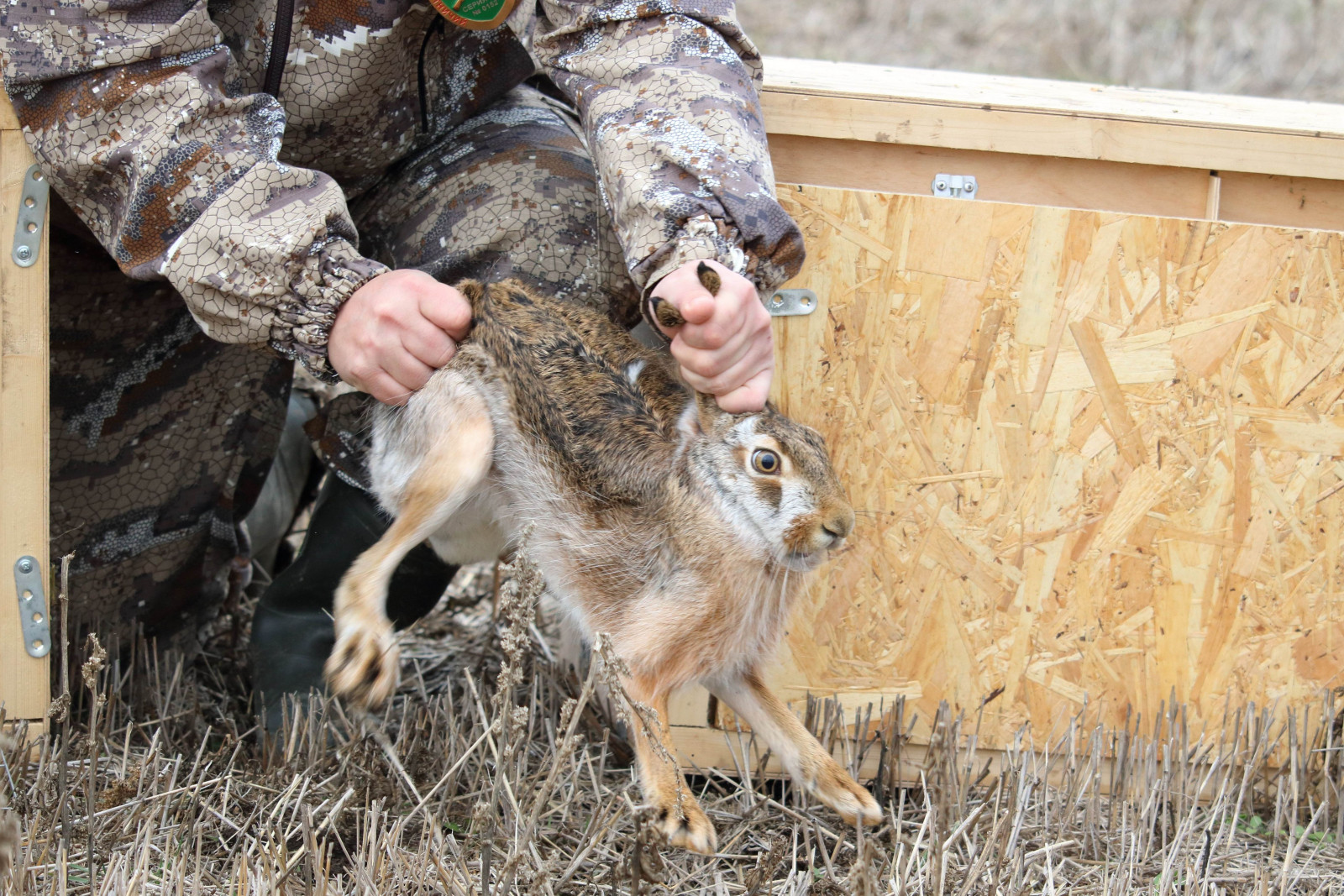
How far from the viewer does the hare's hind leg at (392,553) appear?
5.68ft

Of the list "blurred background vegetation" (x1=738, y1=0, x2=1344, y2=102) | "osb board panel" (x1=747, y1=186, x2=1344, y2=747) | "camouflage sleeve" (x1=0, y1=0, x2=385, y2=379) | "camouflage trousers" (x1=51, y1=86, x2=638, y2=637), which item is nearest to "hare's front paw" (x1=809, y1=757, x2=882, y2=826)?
"osb board panel" (x1=747, y1=186, x2=1344, y2=747)

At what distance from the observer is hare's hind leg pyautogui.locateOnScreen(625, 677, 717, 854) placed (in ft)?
5.65

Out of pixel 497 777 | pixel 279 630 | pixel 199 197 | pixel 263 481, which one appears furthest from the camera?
pixel 263 481

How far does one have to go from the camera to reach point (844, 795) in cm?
188

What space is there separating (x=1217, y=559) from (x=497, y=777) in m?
1.60

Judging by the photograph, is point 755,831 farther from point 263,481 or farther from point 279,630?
point 263,481

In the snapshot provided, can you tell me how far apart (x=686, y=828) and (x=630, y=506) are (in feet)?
1.69

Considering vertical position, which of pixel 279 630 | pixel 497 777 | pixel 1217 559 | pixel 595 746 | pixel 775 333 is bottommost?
pixel 595 746

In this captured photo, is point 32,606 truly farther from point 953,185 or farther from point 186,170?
point 953,185

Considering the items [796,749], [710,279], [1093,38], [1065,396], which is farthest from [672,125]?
[1093,38]

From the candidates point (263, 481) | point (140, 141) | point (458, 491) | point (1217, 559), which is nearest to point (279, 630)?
point (263, 481)

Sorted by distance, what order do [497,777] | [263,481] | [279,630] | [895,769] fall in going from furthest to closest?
[263,481]
[279,630]
[895,769]
[497,777]

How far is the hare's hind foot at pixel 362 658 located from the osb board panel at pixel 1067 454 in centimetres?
93

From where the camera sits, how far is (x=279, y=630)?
2.57 meters
